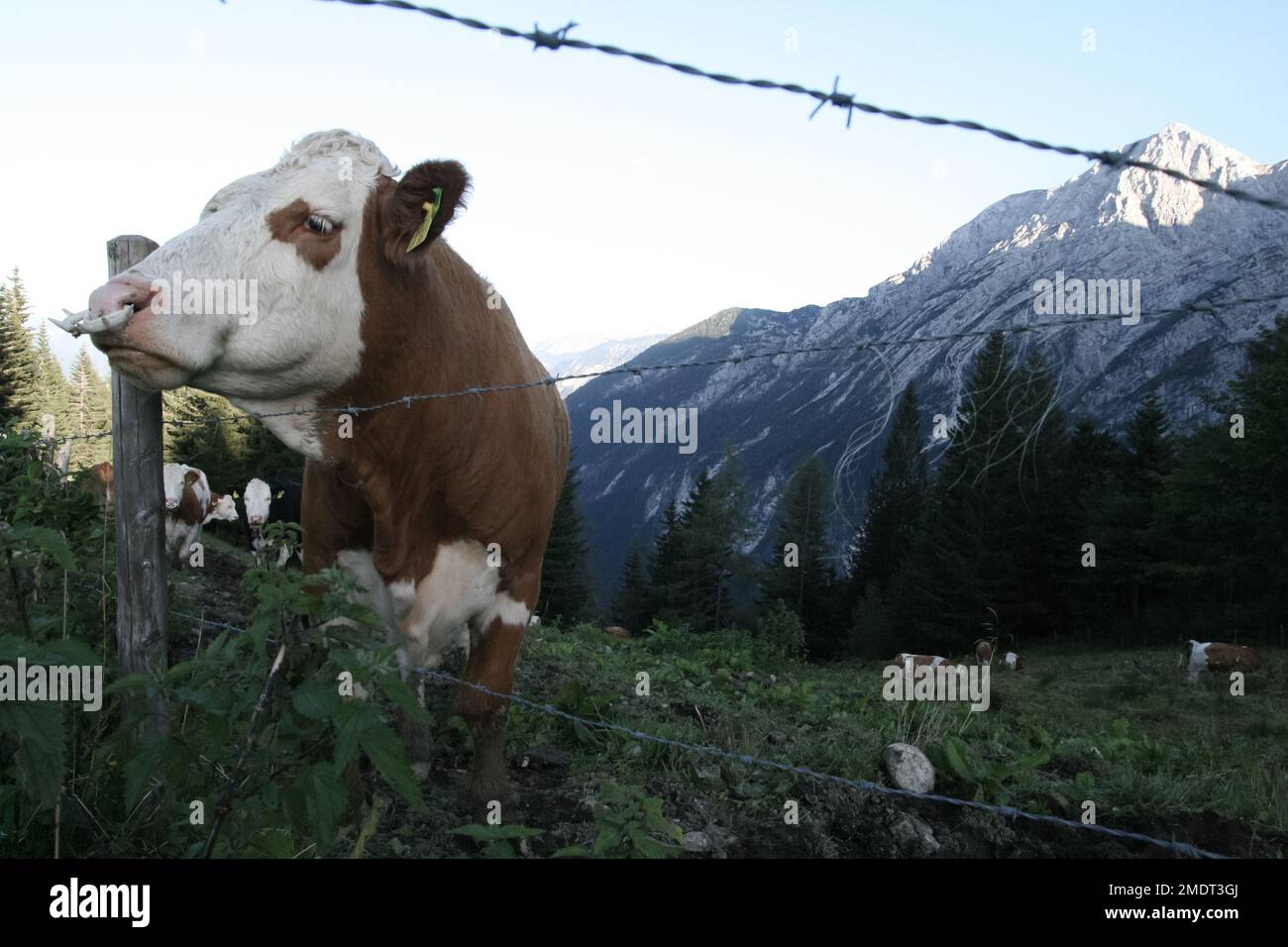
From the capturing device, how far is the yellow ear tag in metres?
3.28

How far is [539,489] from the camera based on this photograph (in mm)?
4246

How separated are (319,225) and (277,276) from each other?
0.27 m

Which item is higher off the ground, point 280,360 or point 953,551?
point 280,360

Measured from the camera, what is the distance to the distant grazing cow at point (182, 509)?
51.5 ft

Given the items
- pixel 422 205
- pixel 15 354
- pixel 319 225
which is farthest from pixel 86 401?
pixel 422 205

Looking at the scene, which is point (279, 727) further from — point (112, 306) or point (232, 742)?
point (112, 306)

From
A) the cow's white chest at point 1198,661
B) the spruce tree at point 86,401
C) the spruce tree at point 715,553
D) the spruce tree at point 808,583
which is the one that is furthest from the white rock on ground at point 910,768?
the spruce tree at point 808,583

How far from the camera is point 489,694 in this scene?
4.12 m

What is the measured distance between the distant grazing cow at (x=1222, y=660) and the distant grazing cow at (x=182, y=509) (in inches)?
861
